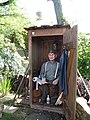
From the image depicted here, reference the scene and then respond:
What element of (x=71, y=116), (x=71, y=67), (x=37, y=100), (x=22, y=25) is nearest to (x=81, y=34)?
(x=22, y=25)

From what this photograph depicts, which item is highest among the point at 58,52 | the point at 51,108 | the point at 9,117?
the point at 58,52

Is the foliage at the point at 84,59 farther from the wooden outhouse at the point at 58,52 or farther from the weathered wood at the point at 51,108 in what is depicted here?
the weathered wood at the point at 51,108

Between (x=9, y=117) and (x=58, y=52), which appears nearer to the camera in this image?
(x=9, y=117)

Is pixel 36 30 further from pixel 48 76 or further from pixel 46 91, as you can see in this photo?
pixel 46 91

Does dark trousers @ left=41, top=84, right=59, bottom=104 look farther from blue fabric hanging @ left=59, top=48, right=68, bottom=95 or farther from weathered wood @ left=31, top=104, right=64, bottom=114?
blue fabric hanging @ left=59, top=48, right=68, bottom=95

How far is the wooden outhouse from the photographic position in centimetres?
396

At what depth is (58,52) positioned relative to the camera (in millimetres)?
6258

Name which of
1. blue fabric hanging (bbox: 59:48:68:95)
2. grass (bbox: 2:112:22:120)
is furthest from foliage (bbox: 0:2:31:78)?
blue fabric hanging (bbox: 59:48:68:95)

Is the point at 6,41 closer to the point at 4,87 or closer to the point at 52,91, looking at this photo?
the point at 4,87

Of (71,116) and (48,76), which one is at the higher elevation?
(48,76)

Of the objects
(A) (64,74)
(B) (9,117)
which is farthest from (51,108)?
(A) (64,74)

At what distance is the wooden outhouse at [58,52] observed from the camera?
396cm

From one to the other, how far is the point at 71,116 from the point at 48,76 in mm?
1806

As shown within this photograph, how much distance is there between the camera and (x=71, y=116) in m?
4.02
